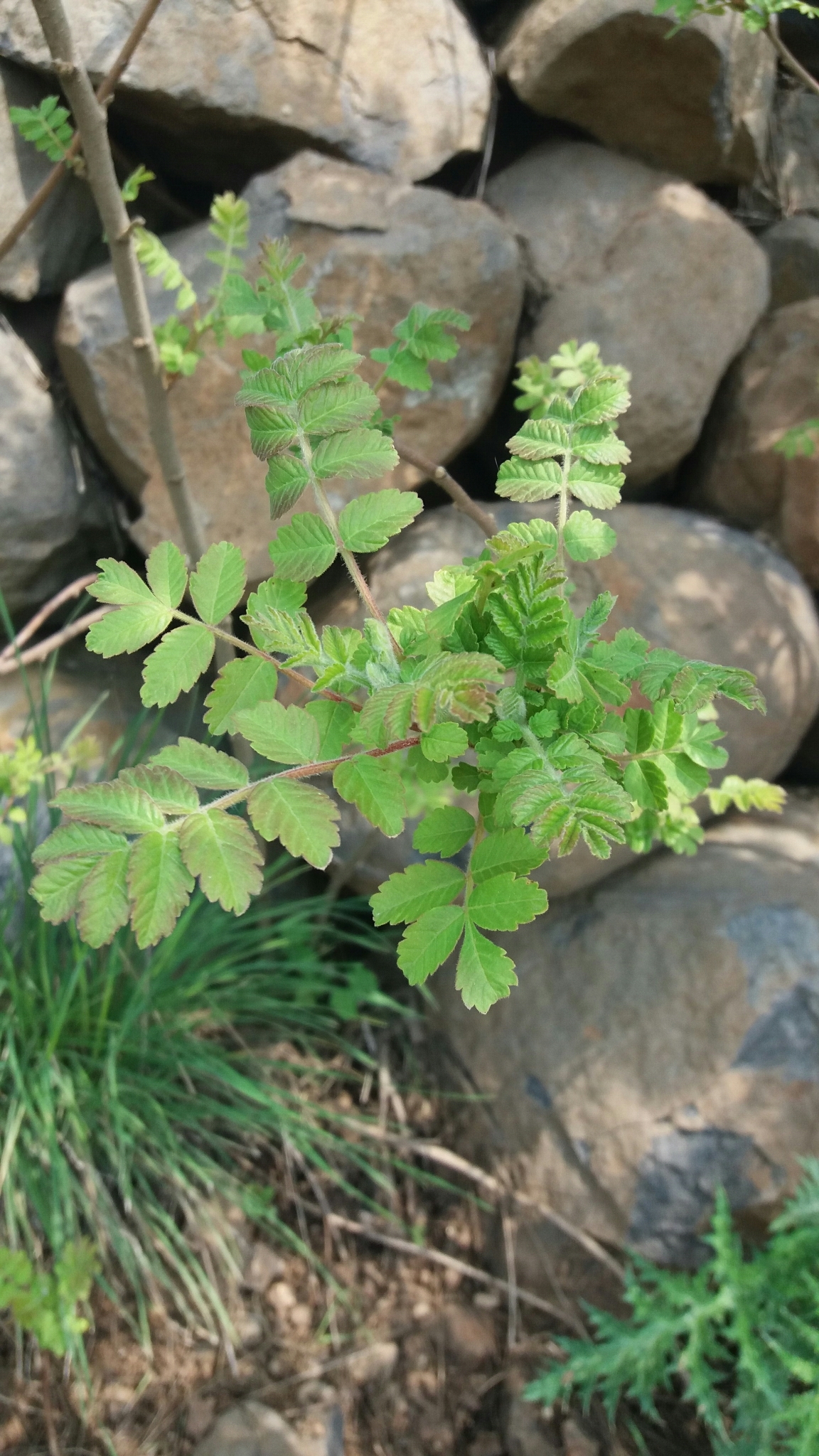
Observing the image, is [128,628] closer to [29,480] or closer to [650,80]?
[29,480]

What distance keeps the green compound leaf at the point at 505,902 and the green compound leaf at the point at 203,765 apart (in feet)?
0.67

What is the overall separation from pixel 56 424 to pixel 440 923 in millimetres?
1882

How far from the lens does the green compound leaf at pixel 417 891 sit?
0.77m

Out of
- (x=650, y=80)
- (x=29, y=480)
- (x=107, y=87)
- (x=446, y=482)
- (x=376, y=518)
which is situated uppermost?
(x=650, y=80)

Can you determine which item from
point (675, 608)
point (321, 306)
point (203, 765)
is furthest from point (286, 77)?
point (203, 765)

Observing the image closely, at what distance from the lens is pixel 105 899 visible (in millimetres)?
678

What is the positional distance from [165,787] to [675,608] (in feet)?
5.76

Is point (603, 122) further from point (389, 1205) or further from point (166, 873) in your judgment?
point (389, 1205)

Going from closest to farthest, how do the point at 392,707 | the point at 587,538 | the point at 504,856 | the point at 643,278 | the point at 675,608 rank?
1. the point at 392,707
2. the point at 504,856
3. the point at 587,538
4. the point at 675,608
5. the point at 643,278

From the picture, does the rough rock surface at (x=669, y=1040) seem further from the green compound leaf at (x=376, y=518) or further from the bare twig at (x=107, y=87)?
the bare twig at (x=107, y=87)

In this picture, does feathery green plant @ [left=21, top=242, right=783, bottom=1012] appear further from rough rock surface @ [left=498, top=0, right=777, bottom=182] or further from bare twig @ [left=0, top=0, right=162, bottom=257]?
rough rock surface @ [left=498, top=0, right=777, bottom=182]

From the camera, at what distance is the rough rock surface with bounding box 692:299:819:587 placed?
241 centimetres

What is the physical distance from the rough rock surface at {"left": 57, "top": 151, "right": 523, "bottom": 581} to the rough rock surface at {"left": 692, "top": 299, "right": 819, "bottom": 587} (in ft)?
2.31

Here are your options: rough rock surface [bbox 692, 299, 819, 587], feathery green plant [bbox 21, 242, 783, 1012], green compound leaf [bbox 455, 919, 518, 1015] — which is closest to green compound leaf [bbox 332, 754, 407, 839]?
feathery green plant [bbox 21, 242, 783, 1012]
